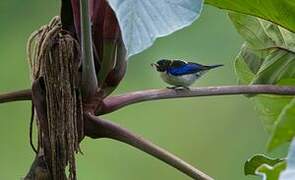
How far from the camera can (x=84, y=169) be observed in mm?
1688

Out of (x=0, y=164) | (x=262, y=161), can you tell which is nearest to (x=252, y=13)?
(x=262, y=161)

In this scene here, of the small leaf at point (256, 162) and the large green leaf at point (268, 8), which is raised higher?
the large green leaf at point (268, 8)

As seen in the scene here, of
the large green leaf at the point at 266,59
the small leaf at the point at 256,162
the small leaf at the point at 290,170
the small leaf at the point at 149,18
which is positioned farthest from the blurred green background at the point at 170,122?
the small leaf at the point at 290,170

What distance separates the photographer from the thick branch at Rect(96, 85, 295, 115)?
716mm

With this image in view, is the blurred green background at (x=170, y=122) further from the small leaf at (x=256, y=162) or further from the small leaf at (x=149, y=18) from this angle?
the small leaf at (x=149, y=18)

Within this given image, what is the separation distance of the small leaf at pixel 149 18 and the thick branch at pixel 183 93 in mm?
176

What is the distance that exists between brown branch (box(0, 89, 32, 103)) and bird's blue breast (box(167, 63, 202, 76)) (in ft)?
0.58

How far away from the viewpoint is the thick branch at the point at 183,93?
716mm

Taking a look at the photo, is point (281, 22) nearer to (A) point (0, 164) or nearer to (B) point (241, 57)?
(B) point (241, 57)

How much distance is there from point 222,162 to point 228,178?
0.34 ft

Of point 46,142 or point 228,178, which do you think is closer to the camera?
point 46,142

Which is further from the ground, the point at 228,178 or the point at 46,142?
the point at 46,142

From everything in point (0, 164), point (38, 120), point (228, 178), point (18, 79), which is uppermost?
point (38, 120)

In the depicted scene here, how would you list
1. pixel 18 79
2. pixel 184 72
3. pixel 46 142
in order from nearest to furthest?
pixel 46 142 < pixel 184 72 < pixel 18 79
